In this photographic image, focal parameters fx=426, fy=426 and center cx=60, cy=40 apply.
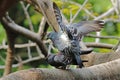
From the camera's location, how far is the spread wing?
181cm

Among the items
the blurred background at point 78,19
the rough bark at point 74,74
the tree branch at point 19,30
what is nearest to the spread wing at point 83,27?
the rough bark at point 74,74

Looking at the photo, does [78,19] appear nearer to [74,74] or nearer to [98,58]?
[98,58]

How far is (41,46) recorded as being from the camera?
355 cm

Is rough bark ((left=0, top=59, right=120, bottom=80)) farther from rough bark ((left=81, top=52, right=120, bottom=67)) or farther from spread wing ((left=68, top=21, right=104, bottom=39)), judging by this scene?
rough bark ((left=81, top=52, right=120, bottom=67))

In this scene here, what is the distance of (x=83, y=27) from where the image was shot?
6.47ft

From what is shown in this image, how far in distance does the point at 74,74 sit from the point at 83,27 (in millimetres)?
332

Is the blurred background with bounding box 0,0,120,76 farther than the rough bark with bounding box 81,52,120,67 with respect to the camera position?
Yes

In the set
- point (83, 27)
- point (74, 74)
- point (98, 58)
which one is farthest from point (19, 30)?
point (74, 74)

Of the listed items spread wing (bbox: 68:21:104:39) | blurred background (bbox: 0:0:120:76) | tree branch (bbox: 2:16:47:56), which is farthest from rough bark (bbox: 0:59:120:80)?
tree branch (bbox: 2:16:47:56)

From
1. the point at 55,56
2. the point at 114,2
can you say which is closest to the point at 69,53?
the point at 55,56

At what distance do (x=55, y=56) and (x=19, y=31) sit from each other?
1769 millimetres

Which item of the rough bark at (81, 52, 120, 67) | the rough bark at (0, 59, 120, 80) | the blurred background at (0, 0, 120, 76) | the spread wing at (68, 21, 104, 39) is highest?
the spread wing at (68, 21, 104, 39)

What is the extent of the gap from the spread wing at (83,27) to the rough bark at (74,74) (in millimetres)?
164

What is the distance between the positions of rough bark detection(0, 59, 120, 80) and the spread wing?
0.16m
